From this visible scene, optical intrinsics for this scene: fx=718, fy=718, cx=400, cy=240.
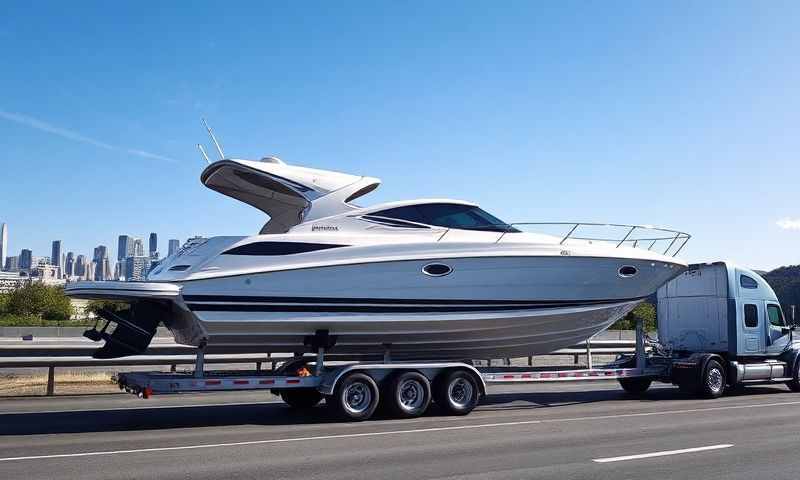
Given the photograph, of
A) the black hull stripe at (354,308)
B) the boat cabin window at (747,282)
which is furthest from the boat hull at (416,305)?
the boat cabin window at (747,282)

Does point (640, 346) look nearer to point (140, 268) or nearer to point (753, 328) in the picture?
point (753, 328)

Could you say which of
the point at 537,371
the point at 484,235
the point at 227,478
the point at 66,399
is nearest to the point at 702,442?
the point at 537,371

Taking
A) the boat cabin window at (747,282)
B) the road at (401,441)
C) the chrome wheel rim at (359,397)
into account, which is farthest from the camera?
the boat cabin window at (747,282)

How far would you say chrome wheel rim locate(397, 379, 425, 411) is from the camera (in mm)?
11773

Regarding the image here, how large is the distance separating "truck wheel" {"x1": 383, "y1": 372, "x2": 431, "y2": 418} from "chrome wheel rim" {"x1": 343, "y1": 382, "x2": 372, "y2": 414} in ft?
1.13

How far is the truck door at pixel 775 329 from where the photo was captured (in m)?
16.0

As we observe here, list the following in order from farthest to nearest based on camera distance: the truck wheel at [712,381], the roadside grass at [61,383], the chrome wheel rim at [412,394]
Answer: the roadside grass at [61,383]
the truck wheel at [712,381]
the chrome wheel rim at [412,394]

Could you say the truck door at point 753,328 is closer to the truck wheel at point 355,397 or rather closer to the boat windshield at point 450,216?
the boat windshield at point 450,216

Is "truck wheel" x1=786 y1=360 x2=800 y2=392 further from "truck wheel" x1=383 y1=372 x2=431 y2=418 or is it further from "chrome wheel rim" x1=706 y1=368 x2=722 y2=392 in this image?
"truck wheel" x1=383 y1=372 x2=431 y2=418

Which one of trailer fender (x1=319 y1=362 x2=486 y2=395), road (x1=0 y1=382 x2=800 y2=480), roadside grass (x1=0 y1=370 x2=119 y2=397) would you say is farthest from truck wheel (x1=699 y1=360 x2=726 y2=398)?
roadside grass (x1=0 y1=370 x2=119 y2=397)

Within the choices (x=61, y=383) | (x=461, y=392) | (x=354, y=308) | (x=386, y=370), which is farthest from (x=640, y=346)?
(x=61, y=383)

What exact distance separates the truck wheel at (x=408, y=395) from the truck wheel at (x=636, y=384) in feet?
19.0

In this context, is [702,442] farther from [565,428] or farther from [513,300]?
[513,300]

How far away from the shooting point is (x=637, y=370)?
14531 mm
